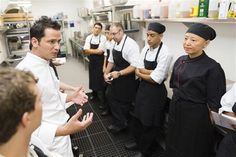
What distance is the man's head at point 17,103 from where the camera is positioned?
0.58 m

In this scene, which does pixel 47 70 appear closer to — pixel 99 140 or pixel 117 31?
pixel 117 31

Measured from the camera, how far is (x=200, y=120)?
1.58 metres

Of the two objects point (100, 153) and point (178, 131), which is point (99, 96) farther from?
point (178, 131)

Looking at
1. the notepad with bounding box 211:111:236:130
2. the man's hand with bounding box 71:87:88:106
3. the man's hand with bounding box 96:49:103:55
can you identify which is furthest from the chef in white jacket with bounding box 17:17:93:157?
the man's hand with bounding box 96:49:103:55

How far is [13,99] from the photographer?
0.59m

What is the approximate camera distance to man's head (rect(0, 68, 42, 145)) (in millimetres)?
583

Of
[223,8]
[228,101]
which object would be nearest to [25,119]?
[228,101]

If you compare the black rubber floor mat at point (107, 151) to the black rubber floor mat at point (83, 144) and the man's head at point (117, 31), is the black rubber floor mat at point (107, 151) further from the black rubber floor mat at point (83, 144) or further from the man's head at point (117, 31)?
the man's head at point (117, 31)

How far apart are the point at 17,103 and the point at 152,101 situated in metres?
1.62

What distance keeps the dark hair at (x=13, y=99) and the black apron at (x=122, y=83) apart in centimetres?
196

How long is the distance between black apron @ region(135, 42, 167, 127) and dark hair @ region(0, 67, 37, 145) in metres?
1.55

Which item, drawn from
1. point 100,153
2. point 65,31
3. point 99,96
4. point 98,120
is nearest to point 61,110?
point 100,153

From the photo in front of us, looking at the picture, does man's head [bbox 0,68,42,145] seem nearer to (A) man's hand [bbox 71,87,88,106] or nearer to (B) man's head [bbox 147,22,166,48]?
(A) man's hand [bbox 71,87,88,106]

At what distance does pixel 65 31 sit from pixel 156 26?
6.84 metres
